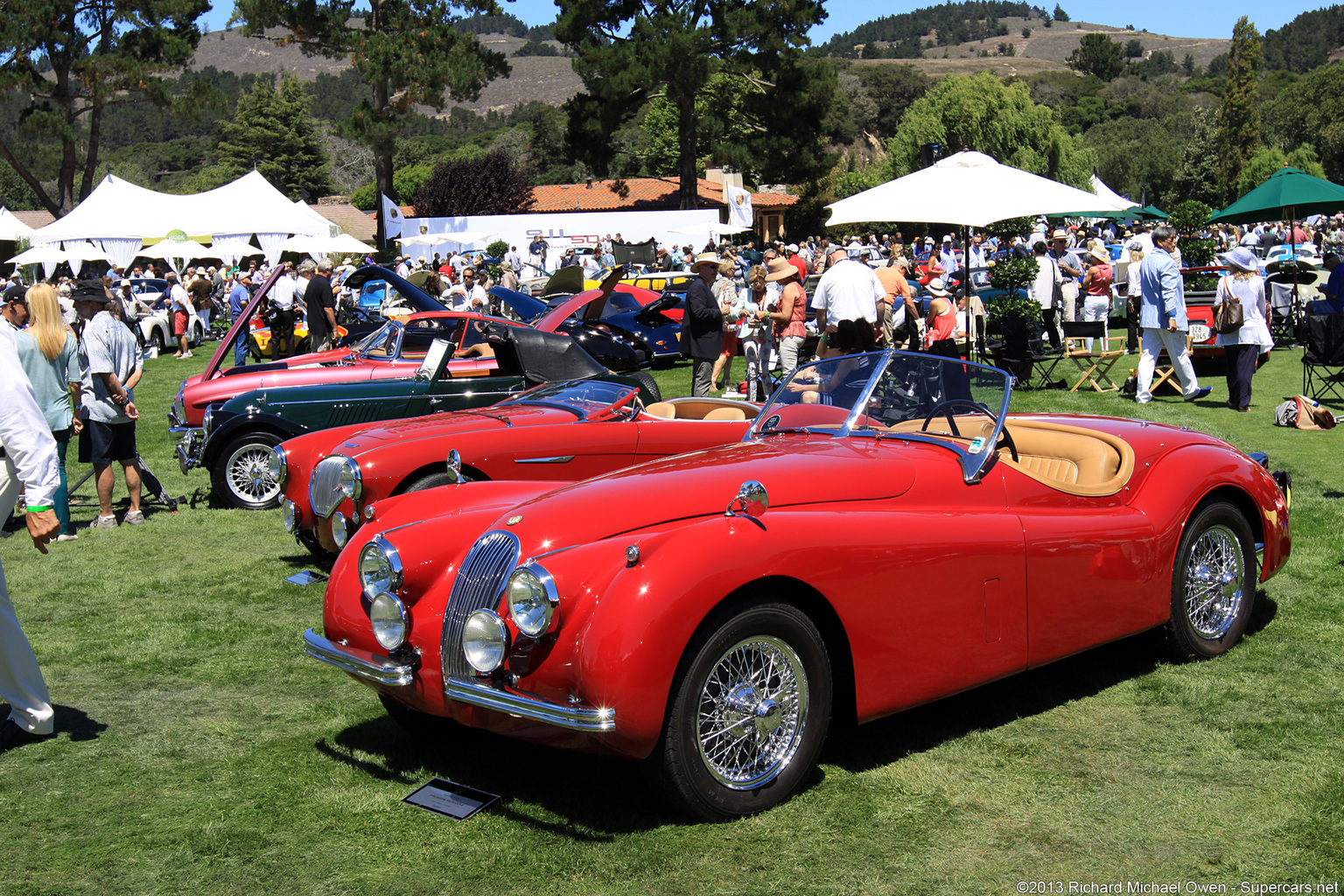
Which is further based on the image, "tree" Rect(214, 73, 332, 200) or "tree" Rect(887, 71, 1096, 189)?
"tree" Rect(214, 73, 332, 200)

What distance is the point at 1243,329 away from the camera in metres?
12.2

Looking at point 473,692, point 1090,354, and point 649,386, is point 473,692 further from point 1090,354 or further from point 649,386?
point 1090,354

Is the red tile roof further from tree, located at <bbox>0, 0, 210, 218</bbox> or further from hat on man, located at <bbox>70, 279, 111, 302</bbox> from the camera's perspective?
hat on man, located at <bbox>70, 279, 111, 302</bbox>

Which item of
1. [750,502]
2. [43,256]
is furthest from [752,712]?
[43,256]

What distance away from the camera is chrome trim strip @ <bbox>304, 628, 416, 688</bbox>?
3961mm

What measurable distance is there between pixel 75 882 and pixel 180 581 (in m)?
4.28

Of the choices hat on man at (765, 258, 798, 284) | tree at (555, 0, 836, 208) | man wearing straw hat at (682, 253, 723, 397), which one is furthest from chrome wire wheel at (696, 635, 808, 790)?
tree at (555, 0, 836, 208)

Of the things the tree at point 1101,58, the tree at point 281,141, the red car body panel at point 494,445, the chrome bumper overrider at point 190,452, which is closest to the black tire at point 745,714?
the red car body panel at point 494,445

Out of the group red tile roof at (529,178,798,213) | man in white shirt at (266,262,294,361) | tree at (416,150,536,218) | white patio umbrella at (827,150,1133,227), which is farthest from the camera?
red tile roof at (529,178,798,213)

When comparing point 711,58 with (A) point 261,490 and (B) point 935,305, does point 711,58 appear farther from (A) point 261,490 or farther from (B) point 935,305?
(A) point 261,490

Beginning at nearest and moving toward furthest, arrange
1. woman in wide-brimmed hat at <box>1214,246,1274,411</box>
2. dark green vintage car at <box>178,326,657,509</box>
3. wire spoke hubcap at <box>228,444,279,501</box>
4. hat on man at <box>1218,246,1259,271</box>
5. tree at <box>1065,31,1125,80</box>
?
1. dark green vintage car at <box>178,326,657,509</box>
2. wire spoke hubcap at <box>228,444,279,501</box>
3. woman in wide-brimmed hat at <box>1214,246,1274,411</box>
4. hat on man at <box>1218,246,1259,271</box>
5. tree at <box>1065,31,1125,80</box>

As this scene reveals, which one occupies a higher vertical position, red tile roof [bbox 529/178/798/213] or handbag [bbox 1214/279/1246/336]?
red tile roof [bbox 529/178/798/213]

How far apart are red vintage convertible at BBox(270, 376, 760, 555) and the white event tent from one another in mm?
21176

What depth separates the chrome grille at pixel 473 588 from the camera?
12.6 ft
